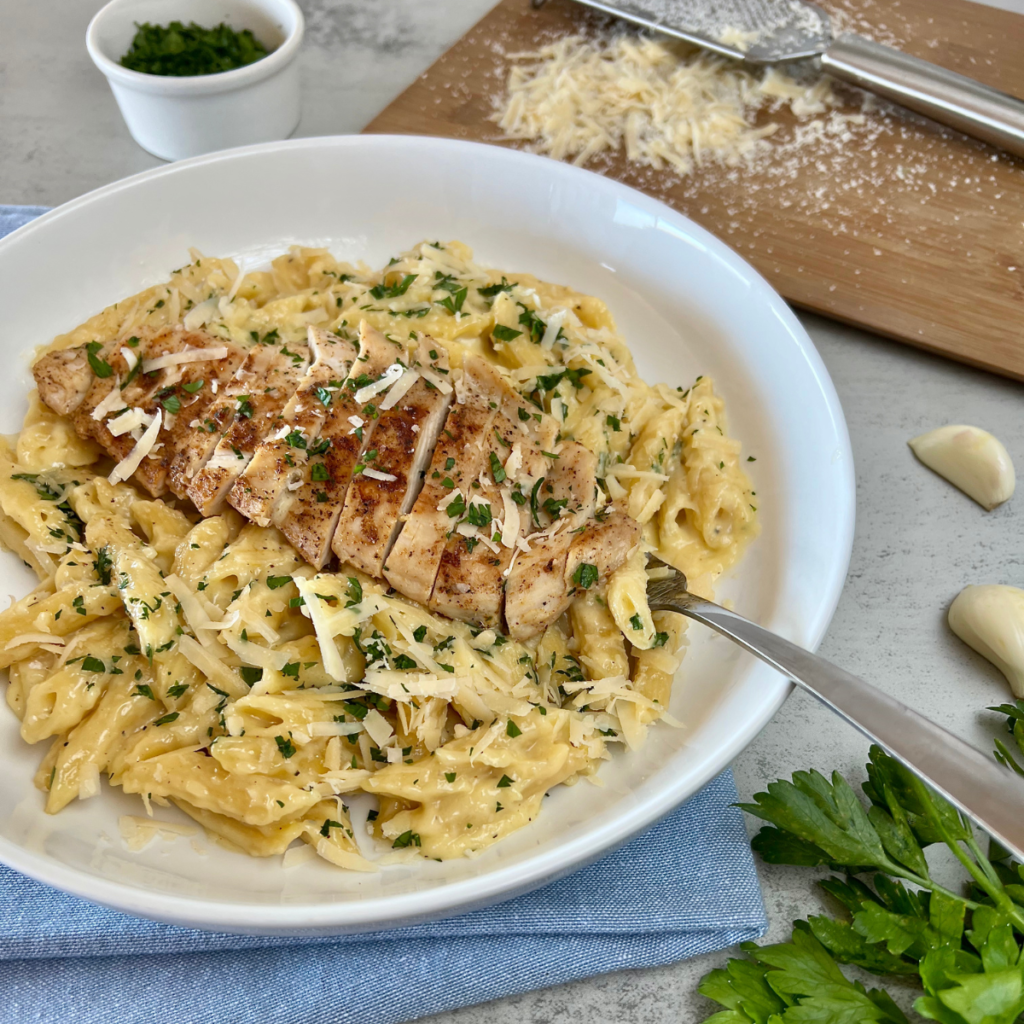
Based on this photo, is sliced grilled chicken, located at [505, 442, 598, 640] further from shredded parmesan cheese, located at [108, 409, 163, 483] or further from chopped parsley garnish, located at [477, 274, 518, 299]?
shredded parmesan cheese, located at [108, 409, 163, 483]

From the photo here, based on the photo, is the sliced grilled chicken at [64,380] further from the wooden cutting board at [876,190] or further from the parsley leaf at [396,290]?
the wooden cutting board at [876,190]

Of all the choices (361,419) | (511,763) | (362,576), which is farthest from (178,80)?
(511,763)

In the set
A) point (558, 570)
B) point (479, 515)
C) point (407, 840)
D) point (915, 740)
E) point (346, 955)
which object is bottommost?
point (346, 955)

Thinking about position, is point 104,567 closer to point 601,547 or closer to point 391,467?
point 391,467

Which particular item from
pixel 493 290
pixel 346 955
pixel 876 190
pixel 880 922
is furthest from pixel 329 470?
pixel 876 190

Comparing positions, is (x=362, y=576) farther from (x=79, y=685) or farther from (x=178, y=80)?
(x=178, y=80)

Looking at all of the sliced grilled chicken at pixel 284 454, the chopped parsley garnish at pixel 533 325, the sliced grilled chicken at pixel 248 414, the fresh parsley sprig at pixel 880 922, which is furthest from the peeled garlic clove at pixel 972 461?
the sliced grilled chicken at pixel 248 414
